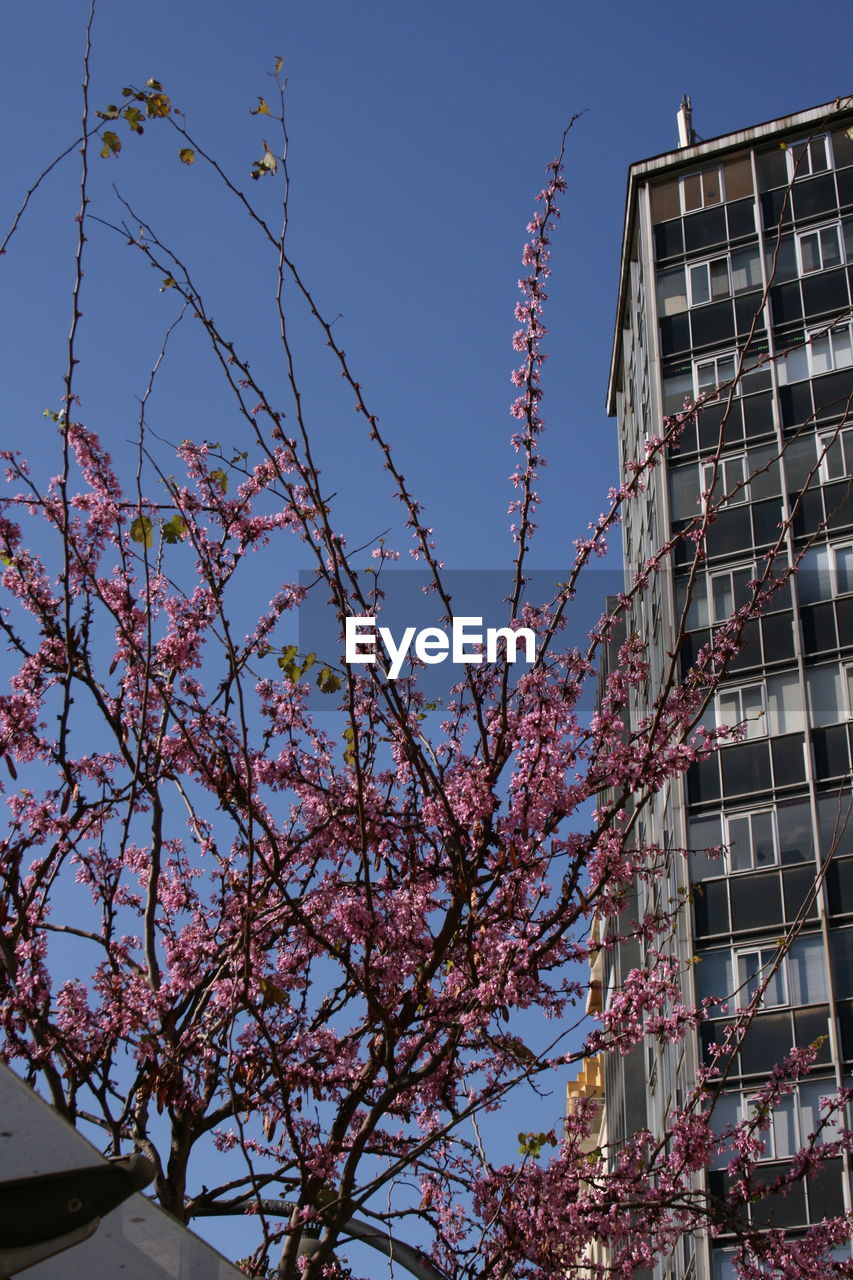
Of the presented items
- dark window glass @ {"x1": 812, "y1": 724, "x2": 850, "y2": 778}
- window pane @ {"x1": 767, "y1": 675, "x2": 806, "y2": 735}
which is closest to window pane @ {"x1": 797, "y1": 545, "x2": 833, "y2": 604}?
window pane @ {"x1": 767, "y1": 675, "x2": 806, "y2": 735}

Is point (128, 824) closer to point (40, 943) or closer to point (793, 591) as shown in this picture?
point (40, 943)

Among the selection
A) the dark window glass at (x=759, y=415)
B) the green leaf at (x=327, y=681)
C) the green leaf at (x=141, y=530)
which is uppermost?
the dark window glass at (x=759, y=415)

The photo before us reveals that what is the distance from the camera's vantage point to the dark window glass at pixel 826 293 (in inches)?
1302

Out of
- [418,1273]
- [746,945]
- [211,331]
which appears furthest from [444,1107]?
[746,945]

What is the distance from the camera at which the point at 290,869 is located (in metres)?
6.82

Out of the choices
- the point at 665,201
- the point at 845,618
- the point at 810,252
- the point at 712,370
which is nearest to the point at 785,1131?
the point at 845,618

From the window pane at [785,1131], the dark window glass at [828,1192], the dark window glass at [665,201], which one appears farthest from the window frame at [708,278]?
the dark window glass at [828,1192]

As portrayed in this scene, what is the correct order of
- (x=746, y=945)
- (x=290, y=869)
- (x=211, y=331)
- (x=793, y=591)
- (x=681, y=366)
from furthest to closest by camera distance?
(x=681, y=366) → (x=793, y=591) → (x=746, y=945) → (x=290, y=869) → (x=211, y=331)

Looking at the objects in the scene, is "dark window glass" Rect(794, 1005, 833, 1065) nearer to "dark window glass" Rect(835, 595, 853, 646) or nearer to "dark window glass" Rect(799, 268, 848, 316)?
"dark window glass" Rect(835, 595, 853, 646)

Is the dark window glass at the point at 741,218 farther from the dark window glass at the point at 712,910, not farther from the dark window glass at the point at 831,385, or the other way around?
the dark window glass at the point at 712,910

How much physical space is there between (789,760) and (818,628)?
284 centimetres

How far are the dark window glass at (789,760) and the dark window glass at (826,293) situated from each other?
34.0 ft

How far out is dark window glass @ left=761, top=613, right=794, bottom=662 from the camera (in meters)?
29.3

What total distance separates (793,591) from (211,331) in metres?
25.4
